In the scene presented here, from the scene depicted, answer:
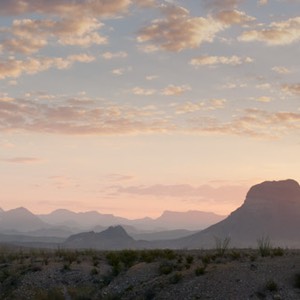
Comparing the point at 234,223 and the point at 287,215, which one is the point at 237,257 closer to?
the point at 234,223

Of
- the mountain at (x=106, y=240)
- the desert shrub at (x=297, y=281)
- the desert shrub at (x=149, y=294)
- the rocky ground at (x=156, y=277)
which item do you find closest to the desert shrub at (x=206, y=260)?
the rocky ground at (x=156, y=277)

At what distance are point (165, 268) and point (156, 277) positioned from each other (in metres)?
0.82

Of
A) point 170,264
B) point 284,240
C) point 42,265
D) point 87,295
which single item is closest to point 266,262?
point 170,264

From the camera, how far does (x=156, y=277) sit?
25.4 metres

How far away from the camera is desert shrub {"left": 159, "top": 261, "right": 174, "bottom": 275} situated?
25727 mm

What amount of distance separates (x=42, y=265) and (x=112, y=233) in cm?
16031

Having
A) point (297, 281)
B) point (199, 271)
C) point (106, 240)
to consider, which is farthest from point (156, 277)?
→ point (106, 240)

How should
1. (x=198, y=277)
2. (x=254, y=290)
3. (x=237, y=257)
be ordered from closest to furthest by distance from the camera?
(x=254, y=290)
(x=198, y=277)
(x=237, y=257)

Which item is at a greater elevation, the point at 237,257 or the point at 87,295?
the point at 237,257

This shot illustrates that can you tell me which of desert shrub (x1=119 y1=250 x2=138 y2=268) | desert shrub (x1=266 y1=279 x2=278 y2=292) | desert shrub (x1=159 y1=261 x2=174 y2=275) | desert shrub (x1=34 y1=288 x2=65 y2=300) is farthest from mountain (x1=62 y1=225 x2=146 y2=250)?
desert shrub (x1=266 y1=279 x2=278 y2=292)

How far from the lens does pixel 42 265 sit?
30562 mm

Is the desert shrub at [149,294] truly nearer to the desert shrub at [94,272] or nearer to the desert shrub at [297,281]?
the desert shrub at [94,272]

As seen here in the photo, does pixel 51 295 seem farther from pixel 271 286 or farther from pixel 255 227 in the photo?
pixel 255 227

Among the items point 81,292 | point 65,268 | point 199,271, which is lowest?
point 81,292
